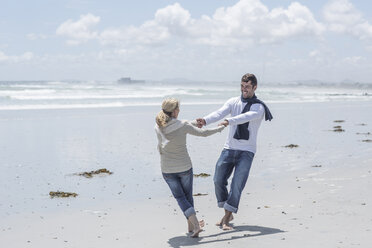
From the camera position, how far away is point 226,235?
205 inches

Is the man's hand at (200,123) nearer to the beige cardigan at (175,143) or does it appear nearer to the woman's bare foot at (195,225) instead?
the beige cardigan at (175,143)

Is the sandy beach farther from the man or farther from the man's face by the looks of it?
the man's face

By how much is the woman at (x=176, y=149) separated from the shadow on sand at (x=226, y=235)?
10cm

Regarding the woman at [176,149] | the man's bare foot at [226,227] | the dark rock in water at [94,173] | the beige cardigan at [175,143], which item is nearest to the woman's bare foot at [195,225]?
the woman at [176,149]

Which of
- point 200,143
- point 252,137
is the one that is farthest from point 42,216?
point 200,143

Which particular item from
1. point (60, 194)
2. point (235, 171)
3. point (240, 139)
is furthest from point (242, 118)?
point (60, 194)

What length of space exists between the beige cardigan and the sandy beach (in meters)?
0.83

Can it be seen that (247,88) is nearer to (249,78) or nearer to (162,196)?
(249,78)

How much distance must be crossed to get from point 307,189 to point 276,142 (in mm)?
5666

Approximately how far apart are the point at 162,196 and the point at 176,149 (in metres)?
2.37

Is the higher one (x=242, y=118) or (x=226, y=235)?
(x=242, y=118)

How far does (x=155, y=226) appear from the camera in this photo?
221 inches

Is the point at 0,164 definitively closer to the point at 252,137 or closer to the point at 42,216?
the point at 42,216

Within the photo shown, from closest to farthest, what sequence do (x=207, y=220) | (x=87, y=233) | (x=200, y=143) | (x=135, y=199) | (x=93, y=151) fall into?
(x=87, y=233) → (x=207, y=220) → (x=135, y=199) → (x=93, y=151) → (x=200, y=143)
